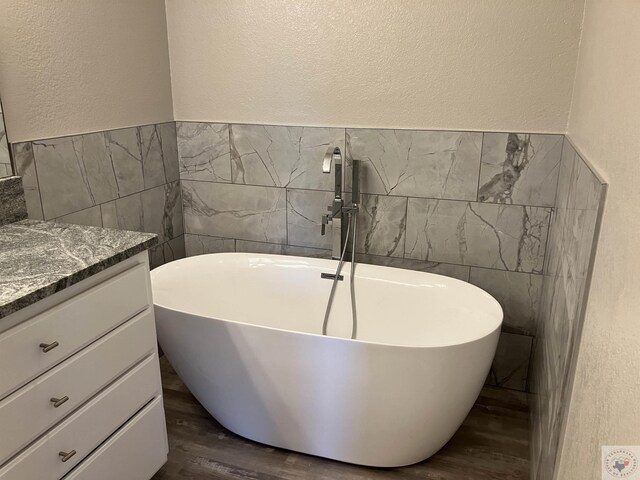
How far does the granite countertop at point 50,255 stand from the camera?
1189 mm

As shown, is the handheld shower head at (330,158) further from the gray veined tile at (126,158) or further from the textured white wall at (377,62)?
the gray veined tile at (126,158)

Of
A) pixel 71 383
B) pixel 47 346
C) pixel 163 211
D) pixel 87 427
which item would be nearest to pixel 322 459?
pixel 87 427

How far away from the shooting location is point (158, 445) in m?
1.76

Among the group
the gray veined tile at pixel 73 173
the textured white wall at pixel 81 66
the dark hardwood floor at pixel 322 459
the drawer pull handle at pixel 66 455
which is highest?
the textured white wall at pixel 81 66

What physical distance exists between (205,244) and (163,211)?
0.31 meters

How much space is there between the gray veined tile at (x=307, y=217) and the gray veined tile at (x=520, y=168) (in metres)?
0.77

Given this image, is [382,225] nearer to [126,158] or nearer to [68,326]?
[126,158]

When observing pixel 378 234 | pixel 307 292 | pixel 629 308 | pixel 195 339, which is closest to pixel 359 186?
pixel 378 234

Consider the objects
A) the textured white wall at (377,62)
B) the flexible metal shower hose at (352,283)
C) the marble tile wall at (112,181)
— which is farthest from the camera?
the flexible metal shower hose at (352,283)

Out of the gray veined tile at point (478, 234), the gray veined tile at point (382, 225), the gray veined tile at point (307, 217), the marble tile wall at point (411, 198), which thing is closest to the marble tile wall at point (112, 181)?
the marble tile wall at point (411, 198)

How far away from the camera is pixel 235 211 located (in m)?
2.72

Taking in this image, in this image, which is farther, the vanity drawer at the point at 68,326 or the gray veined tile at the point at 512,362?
the gray veined tile at the point at 512,362

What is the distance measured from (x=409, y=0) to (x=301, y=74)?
589 mm

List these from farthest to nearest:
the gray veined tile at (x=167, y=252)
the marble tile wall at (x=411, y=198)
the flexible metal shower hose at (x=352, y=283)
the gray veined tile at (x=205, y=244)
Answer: the gray veined tile at (x=205, y=244) → the gray veined tile at (x=167, y=252) → the flexible metal shower hose at (x=352, y=283) → the marble tile wall at (x=411, y=198)
